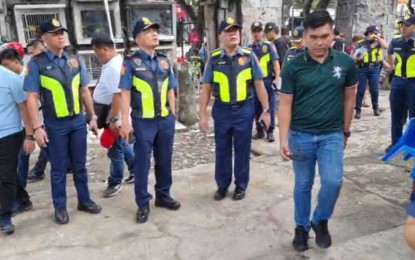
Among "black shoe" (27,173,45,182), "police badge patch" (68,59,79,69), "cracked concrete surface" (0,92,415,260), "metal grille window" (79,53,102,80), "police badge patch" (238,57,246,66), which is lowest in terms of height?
"black shoe" (27,173,45,182)

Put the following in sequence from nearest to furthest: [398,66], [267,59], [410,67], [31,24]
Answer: [410,67] → [398,66] → [267,59] → [31,24]

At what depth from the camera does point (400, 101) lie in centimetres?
539

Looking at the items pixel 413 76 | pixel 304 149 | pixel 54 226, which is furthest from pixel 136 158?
pixel 413 76

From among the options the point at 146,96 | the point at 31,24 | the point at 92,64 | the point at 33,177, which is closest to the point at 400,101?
the point at 146,96

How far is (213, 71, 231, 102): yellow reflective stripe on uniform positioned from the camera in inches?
160

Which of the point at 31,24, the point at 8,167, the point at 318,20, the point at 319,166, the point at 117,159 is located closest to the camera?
the point at 318,20

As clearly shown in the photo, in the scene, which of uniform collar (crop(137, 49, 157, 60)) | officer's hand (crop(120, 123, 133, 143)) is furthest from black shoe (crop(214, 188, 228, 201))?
uniform collar (crop(137, 49, 157, 60))

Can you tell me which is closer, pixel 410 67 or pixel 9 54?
pixel 9 54

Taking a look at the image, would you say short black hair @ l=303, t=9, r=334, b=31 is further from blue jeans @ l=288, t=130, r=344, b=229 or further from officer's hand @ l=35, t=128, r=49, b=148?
officer's hand @ l=35, t=128, r=49, b=148

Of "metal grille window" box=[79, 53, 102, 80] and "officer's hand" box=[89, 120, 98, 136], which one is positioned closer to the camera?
"officer's hand" box=[89, 120, 98, 136]

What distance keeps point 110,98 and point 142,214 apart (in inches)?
50.2

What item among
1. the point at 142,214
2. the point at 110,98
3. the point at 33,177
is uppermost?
the point at 110,98

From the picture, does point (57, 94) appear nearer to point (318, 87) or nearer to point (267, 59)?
point (318, 87)

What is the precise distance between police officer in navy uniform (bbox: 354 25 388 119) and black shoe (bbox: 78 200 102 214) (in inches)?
211
